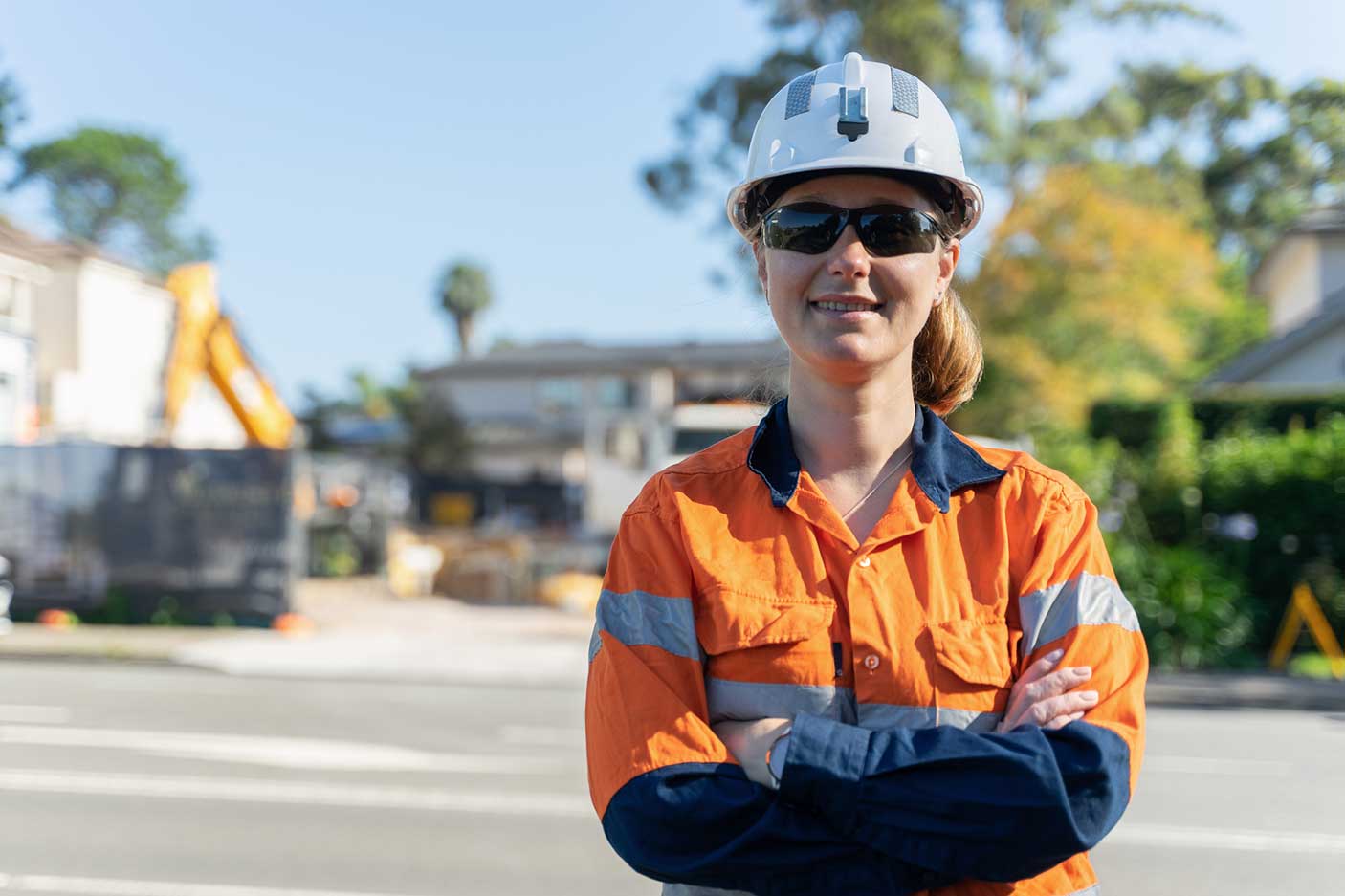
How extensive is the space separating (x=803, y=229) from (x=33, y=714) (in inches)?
409

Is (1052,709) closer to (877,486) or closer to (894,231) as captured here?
(877,486)

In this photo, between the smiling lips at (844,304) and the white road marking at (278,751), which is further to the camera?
the white road marking at (278,751)

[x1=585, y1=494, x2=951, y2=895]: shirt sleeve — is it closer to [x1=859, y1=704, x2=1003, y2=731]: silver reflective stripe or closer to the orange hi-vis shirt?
the orange hi-vis shirt

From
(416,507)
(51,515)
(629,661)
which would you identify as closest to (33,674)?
(51,515)

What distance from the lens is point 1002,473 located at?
1854mm

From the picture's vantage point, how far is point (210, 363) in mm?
20391

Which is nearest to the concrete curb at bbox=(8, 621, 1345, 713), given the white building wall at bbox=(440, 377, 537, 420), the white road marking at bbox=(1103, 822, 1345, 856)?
the white road marking at bbox=(1103, 822, 1345, 856)

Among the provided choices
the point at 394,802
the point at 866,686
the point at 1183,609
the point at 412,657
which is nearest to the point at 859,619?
the point at 866,686

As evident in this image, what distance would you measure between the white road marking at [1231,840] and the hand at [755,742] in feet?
17.6

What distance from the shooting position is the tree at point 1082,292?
81.8 ft

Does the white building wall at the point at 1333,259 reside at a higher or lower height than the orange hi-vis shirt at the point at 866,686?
higher

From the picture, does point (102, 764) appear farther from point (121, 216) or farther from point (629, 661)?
point (121, 216)

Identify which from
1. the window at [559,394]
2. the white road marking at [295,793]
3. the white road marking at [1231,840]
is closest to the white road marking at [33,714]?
the white road marking at [295,793]

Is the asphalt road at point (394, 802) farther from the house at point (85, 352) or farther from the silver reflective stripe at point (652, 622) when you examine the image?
the silver reflective stripe at point (652, 622)
